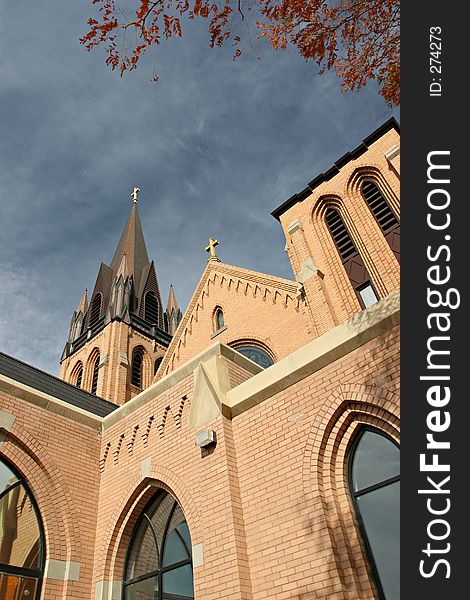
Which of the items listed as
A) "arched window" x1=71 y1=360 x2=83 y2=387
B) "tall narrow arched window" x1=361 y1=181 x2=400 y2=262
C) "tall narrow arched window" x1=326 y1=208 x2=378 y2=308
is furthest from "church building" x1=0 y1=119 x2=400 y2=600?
"arched window" x1=71 y1=360 x2=83 y2=387

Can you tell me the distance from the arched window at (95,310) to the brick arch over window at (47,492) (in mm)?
29533

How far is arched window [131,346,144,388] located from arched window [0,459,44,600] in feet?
81.0

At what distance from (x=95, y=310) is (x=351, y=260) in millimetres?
27235

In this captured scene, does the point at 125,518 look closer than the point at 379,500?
No

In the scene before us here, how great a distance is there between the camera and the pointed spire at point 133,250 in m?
41.5

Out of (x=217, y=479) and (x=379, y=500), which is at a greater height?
(x=217, y=479)

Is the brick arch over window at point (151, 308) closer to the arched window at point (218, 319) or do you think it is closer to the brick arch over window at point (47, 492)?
the arched window at point (218, 319)

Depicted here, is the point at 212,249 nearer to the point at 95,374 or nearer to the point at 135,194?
the point at 95,374

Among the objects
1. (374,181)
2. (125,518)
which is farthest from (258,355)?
(125,518)

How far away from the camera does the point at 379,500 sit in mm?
6125

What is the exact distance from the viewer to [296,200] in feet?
60.2

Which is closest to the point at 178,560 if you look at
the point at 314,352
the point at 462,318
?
the point at 314,352

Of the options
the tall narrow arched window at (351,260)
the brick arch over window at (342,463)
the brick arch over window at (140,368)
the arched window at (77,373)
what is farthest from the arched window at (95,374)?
the brick arch over window at (342,463)

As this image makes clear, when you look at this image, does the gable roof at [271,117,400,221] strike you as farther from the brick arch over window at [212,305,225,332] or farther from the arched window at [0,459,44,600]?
the arched window at [0,459,44,600]
